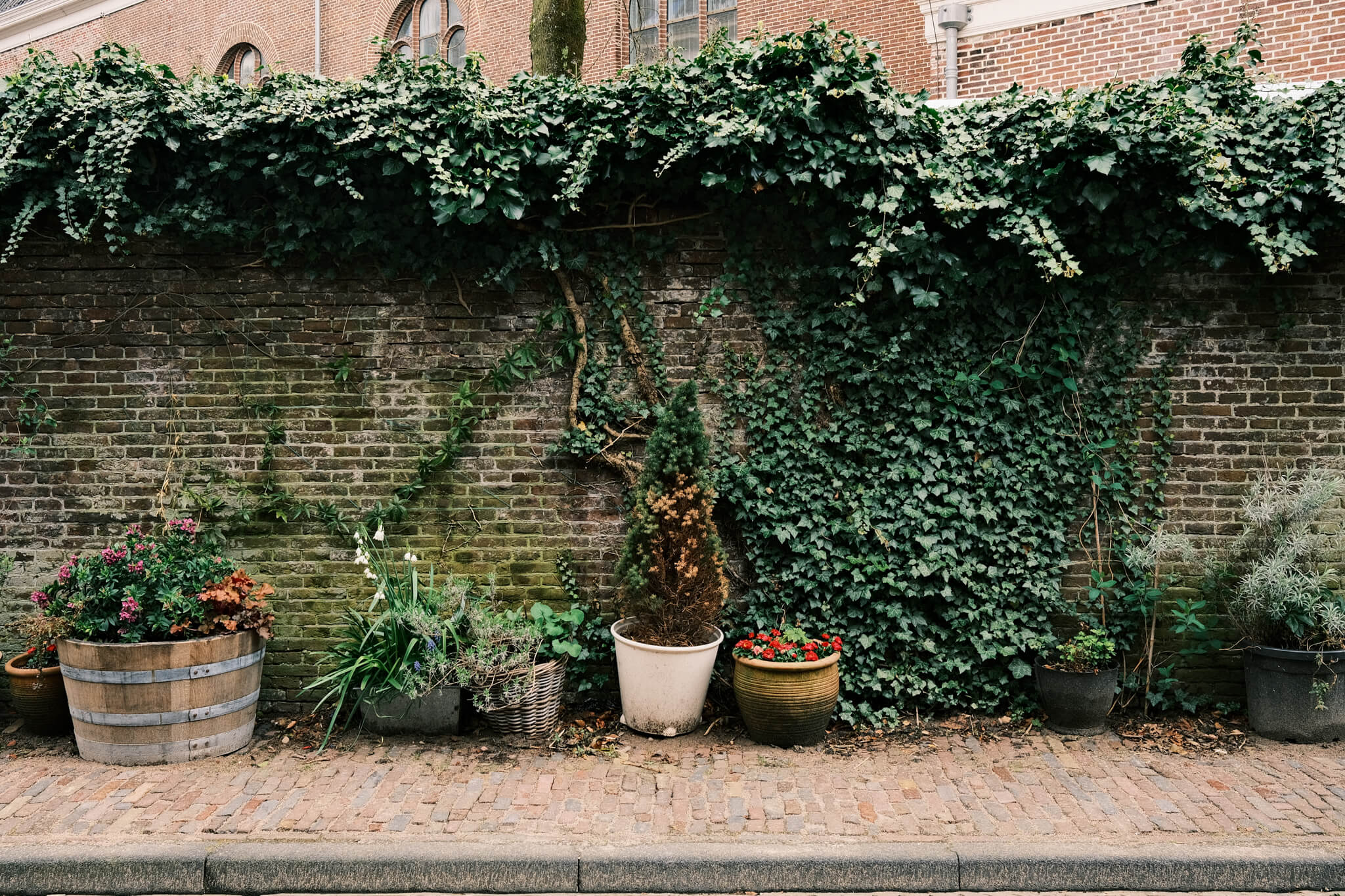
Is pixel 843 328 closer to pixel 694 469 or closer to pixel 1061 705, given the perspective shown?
pixel 694 469

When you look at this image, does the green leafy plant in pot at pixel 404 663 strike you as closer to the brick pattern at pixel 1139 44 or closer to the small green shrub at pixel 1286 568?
the small green shrub at pixel 1286 568

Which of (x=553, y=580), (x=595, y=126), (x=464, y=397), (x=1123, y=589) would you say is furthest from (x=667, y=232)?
(x=1123, y=589)

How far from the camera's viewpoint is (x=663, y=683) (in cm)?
481

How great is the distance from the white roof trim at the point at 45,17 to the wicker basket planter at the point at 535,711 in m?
22.9

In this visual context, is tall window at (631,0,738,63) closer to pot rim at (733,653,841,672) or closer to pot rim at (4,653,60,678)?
pot rim at (733,653,841,672)

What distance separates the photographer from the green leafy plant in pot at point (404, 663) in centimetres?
475

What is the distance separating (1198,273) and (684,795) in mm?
4500

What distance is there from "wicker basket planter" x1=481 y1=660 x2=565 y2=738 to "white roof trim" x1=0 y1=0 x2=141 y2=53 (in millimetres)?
22860

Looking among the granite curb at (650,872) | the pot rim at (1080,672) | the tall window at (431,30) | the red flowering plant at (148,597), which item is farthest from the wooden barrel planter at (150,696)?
the tall window at (431,30)

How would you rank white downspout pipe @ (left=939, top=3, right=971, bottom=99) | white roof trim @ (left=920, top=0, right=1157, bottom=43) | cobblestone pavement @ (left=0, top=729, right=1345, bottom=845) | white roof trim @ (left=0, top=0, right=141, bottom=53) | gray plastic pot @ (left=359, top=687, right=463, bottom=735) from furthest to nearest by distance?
white roof trim @ (left=0, top=0, right=141, bottom=53) → white downspout pipe @ (left=939, top=3, right=971, bottom=99) → white roof trim @ (left=920, top=0, right=1157, bottom=43) → gray plastic pot @ (left=359, top=687, right=463, bottom=735) → cobblestone pavement @ (left=0, top=729, right=1345, bottom=845)

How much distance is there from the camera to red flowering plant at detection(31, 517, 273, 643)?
14.8 feet

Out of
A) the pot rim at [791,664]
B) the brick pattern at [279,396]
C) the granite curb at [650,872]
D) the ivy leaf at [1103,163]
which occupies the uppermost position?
the ivy leaf at [1103,163]

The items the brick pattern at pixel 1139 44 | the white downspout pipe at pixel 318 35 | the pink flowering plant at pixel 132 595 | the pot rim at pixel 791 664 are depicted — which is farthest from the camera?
the white downspout pipe at pixel 318 35

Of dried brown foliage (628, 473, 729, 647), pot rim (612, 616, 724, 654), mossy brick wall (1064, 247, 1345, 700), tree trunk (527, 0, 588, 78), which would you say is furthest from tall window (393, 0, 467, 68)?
mossy brick wall (1064, 247, 1345, 700)
